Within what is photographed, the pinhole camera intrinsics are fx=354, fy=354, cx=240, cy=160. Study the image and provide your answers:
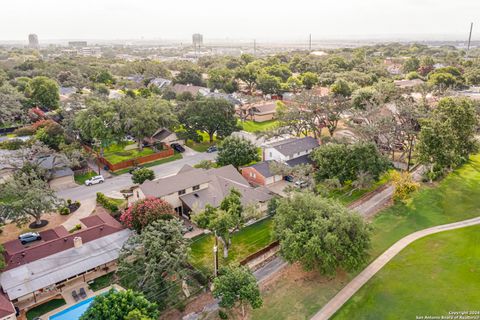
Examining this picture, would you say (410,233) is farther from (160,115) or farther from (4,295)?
(160,115)

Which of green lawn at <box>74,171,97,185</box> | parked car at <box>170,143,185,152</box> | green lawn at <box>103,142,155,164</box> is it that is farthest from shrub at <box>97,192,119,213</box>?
parked car at <box>170,143,185,152</box>

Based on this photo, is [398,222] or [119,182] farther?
[119,182]

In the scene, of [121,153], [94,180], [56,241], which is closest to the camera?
[56,241]

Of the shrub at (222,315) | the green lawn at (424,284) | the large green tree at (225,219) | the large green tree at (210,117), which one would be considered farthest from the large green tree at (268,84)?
the shrub at (222,315)

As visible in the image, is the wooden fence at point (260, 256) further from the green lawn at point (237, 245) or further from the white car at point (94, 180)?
the white car at point (94, 180)

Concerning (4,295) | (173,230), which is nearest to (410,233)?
(173,230)

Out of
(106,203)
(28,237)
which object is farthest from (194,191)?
(28,237)

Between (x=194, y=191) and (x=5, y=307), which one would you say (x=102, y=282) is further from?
(x=194, y=191)

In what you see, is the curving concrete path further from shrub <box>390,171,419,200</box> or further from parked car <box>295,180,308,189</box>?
parked car <box>295,180,308,189</box>
